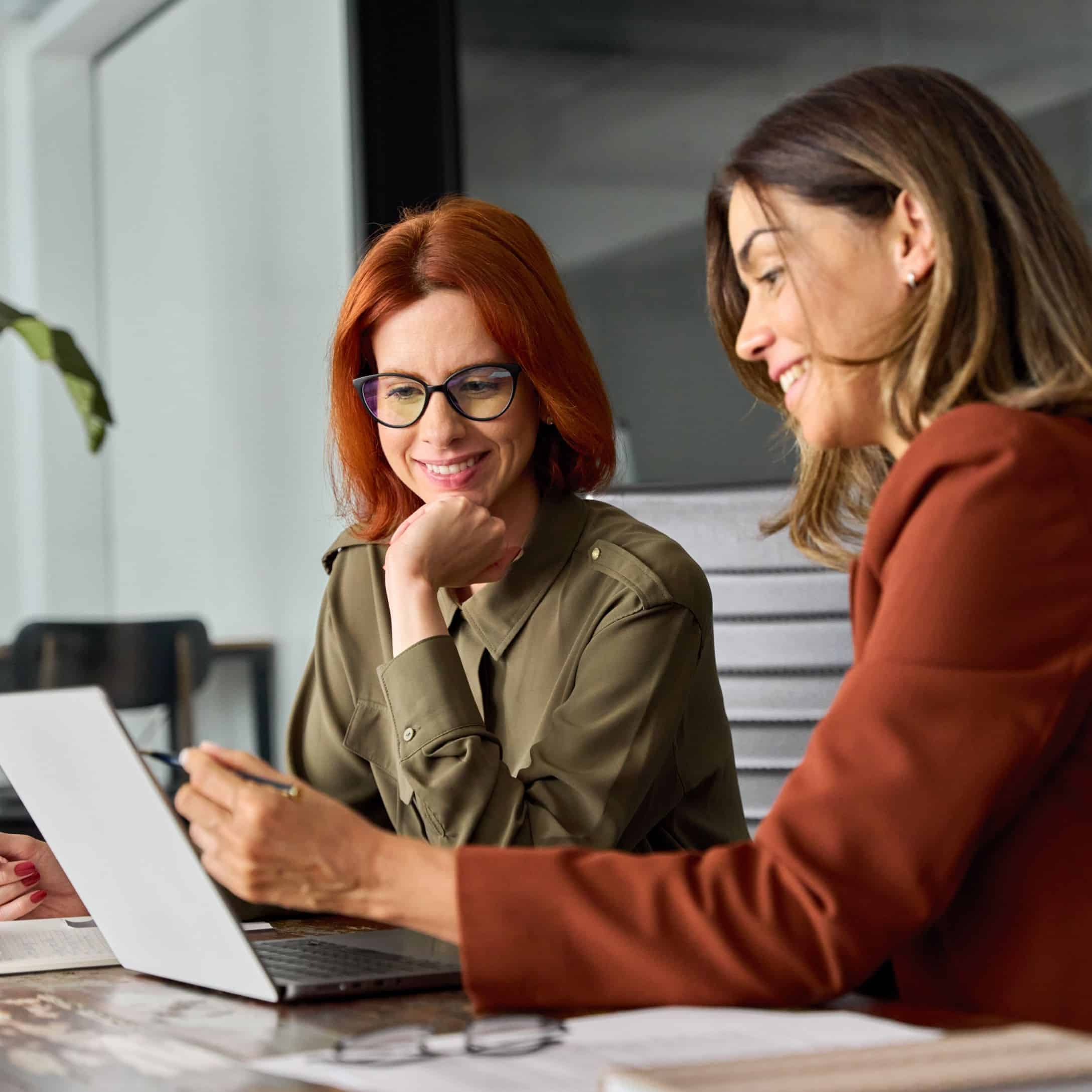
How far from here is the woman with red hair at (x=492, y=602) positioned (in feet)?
4.41

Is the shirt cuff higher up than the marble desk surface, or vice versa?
the shirt cuff

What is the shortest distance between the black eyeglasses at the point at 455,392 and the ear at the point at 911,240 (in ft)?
2.00

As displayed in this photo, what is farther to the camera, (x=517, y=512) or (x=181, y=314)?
(x=181, y=314)

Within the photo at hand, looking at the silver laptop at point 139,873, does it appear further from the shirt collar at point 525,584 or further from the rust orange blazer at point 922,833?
the shirt collar at point 525,584

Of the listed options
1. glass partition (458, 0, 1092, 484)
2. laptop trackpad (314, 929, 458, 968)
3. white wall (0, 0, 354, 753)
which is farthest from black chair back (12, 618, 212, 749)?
laptop trackpad (314, 929, 458, 968)

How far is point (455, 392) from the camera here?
5.10ft

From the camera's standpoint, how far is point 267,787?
35.8 inches

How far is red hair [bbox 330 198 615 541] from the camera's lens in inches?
60.8

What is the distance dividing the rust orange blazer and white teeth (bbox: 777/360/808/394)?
15 cm

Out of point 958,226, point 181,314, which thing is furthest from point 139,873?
point 181,314

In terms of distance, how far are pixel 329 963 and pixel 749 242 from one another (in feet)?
1.77

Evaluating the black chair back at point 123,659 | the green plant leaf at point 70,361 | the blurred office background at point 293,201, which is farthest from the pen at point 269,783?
the black chair back at point 123,659

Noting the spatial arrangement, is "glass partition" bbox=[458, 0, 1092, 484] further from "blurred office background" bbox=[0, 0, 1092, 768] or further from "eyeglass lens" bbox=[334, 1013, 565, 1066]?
"eyeglass lens" bbox=[334, 1013, 565, 1066]

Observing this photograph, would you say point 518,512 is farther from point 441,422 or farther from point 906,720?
point 906,720
